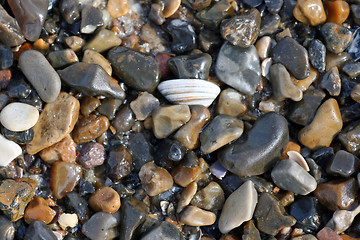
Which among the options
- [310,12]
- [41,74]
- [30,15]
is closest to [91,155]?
[41,74]

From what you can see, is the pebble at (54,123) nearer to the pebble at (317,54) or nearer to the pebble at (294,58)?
the pebble at (294,58)

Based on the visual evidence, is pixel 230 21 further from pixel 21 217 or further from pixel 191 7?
pixel 21 217

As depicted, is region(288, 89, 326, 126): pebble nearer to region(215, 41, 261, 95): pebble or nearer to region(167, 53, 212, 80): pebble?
region(215, 41, 261, 95): pebble

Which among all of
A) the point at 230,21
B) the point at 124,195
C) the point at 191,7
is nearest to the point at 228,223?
the point at 124,195

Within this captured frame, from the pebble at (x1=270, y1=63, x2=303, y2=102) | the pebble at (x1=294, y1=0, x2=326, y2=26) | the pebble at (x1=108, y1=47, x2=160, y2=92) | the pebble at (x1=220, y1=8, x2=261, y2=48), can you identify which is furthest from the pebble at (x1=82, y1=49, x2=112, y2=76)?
the pebble at (x1=294, y1=0, x2=326, y2=26)

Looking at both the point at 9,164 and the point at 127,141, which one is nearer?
the point at 9,164

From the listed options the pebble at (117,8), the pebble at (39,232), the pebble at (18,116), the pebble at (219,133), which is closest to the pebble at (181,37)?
the pebble at (117,8)

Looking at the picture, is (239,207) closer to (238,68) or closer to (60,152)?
(238,68)

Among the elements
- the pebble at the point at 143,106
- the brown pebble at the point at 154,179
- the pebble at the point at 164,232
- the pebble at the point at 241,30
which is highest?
the pebble at the point at 241,30
